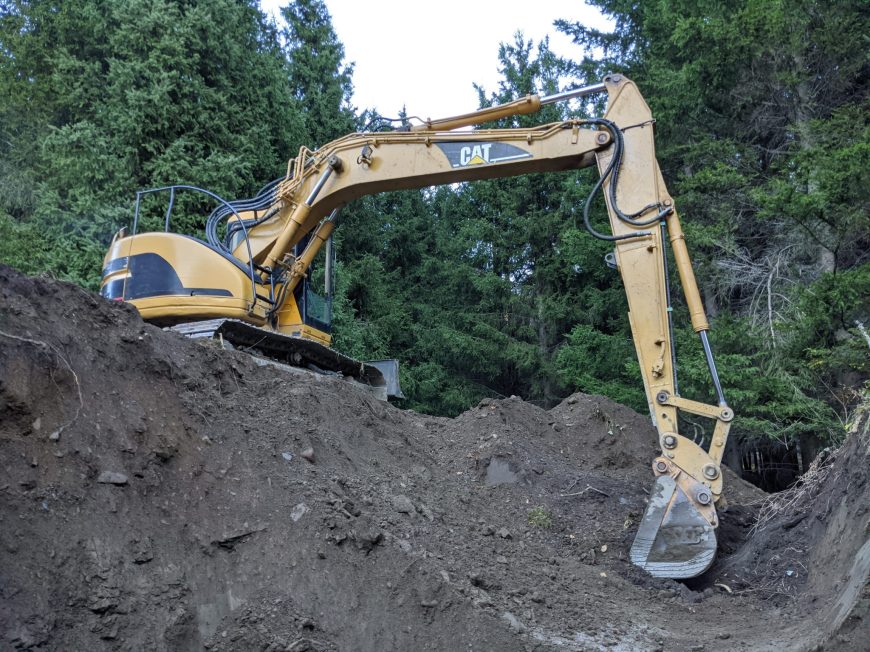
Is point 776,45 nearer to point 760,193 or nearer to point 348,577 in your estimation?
point 760,193

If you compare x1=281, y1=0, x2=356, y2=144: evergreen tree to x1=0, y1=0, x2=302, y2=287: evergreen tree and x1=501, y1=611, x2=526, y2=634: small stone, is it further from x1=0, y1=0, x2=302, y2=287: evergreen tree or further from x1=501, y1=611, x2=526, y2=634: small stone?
x1=501, y1=611, x2=526, y2=634: small stone

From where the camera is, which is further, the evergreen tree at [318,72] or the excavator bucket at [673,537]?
the evergreen tree at [318,72]

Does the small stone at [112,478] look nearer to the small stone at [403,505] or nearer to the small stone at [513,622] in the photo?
the small stone at [403,505]

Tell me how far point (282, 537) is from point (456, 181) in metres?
4.42

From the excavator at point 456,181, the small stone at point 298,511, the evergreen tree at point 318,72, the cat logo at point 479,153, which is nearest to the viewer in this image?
the small stone at point 298,511

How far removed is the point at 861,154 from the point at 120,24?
1351cm

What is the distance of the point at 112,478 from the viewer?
4199 millimetres

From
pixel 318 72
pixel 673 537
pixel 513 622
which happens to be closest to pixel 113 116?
pixel 318 72

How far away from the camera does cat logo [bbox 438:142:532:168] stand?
725 centimetres

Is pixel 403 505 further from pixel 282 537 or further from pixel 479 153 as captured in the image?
pixel 479 153

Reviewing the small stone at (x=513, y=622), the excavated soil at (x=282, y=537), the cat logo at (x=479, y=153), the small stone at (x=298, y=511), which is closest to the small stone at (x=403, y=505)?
the excavated soil at (x=282, y=537)

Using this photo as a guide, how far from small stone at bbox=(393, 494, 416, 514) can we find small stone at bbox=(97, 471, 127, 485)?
6.77ft

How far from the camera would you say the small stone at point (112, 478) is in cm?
417

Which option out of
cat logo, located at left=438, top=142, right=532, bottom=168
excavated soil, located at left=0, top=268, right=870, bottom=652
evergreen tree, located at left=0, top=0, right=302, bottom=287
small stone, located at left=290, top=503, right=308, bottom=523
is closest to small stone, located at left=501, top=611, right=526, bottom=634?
excavated soil, located at left=0, top=268, right=870, bottom=652
